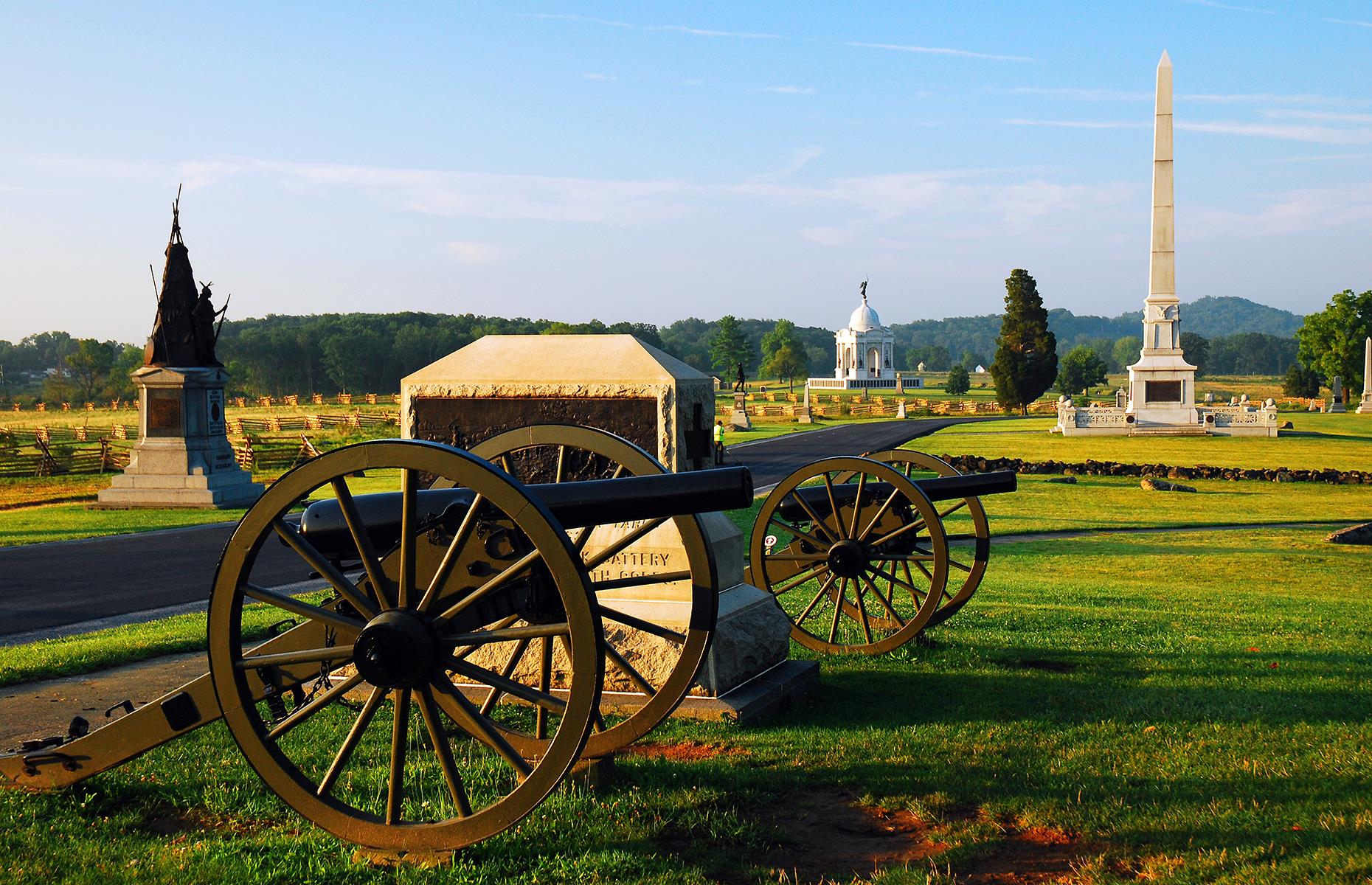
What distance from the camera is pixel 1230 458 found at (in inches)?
1507

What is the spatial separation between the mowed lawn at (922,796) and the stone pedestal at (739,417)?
1921 inches

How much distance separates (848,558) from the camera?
9.04 m

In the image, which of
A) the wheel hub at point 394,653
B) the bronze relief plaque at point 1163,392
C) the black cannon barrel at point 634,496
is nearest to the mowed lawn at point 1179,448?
the bronze relief plaque at point 1163,392

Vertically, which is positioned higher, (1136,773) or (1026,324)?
(1026,324)

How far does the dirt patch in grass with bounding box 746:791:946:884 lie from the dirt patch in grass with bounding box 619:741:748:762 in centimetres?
78

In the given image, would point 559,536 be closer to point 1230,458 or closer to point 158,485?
point 158,485

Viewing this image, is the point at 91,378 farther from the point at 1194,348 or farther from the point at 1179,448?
the point at 1194,348

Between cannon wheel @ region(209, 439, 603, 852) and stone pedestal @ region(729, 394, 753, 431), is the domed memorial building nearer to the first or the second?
stone pedestal @ region(729, 394, 753, 431)

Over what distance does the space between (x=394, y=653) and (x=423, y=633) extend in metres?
0.14

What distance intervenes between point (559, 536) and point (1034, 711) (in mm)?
4305

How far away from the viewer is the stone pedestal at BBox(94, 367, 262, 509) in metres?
26.5

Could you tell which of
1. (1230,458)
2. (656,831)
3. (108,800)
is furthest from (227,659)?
(1230,458)

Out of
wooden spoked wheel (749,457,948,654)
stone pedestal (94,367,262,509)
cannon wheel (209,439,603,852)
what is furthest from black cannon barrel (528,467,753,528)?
stone pedestal (94,367,262,509)

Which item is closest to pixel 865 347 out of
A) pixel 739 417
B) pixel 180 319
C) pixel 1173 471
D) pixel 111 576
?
pixel 739 417
